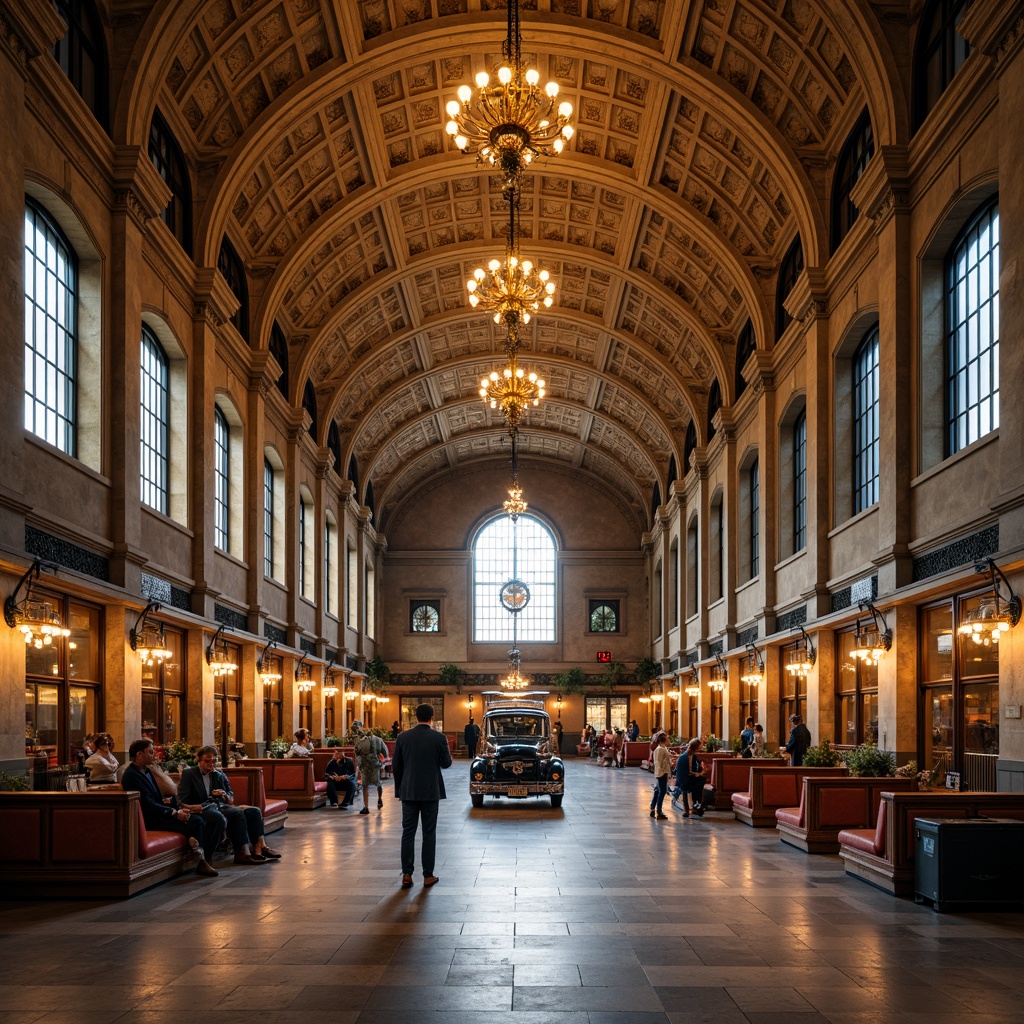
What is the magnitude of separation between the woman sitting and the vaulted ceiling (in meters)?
8.57

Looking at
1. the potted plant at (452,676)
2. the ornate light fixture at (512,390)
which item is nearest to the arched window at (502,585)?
the potted plant at (452,676)

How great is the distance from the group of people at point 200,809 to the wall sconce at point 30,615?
1546mm

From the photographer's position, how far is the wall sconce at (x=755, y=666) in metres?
24.6

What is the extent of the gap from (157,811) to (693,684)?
25202mm

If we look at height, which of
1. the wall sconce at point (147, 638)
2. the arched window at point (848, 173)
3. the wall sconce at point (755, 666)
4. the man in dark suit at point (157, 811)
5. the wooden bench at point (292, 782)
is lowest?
the wooden bench at point (292, 782)

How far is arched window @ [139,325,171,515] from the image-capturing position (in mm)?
18250

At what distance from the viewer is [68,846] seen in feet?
32.7

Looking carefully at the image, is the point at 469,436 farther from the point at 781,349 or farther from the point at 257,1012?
the point at 257,1012

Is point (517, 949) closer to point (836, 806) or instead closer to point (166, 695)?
point (836, 806)

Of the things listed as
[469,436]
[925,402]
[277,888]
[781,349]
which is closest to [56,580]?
[277,888]

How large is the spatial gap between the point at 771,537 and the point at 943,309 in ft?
31.6

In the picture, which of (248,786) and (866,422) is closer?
(248,786)

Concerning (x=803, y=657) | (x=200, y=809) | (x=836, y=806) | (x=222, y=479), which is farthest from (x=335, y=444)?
(x=836, y=806)

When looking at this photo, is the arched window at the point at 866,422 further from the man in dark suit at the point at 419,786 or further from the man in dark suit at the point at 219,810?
the man in dark suit at the point at 219,810
